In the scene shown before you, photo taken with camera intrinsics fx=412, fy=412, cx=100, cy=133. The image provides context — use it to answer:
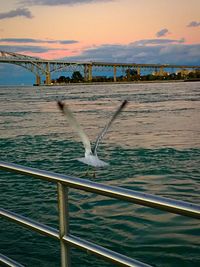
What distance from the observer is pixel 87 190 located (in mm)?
1150

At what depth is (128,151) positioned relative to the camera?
9203 millimetres

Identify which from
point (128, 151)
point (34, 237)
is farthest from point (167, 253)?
point (128, 151)

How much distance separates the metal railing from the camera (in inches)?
37.0

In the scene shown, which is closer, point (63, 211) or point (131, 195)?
point (131, 195)

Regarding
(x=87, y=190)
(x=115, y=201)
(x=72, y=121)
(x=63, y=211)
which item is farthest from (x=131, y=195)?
(x=115, y=201)

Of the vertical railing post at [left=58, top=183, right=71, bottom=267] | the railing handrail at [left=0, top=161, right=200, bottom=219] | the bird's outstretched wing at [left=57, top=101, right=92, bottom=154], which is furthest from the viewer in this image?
the bird's outstretched wing at [left=57, top=101, right=92, bottom=154]

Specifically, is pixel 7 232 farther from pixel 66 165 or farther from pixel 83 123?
pixel 83 123

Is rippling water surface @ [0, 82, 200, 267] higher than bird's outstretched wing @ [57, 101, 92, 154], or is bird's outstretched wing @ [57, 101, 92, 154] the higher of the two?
bird's outstretched wing @ [57, 101, 92, 154]

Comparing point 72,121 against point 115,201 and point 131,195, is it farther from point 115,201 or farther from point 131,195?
point 131,195

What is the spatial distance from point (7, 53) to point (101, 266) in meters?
60.6

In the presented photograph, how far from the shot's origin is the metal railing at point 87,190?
3.08 feet

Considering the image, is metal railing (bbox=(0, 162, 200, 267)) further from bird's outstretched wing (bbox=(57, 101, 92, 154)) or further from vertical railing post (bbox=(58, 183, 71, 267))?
bird's outstretched wing (bbox=(57, 101, 92, 154))

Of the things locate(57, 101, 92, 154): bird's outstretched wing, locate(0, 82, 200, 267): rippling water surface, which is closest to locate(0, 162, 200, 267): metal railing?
locate(57, 101, 92, 154): bird's outstretched wing

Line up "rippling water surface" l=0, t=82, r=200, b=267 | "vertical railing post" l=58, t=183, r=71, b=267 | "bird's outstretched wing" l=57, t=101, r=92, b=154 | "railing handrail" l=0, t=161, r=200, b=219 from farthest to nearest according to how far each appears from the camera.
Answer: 1. "rippling water surface" l=0, t=82, r=200, b=267
2. "bird's outstretched wing" l=57, t=101, r=92, b=154
3. "vertical railing post" l=58, t=183, r=71, b=267
4. "railing handrail" l=0, t=161, r=200, b=219
